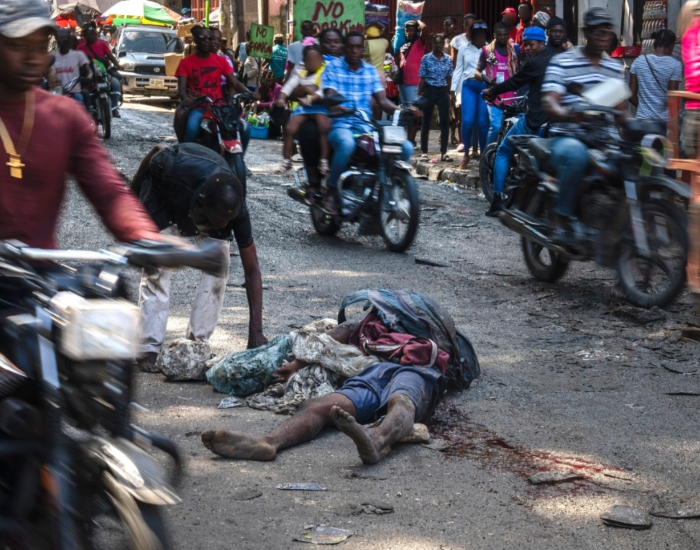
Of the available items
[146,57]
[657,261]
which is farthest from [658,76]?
[146,57]

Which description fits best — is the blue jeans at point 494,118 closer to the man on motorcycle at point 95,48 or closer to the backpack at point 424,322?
the backpack at point 424,322

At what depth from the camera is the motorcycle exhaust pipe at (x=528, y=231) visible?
7.45 m

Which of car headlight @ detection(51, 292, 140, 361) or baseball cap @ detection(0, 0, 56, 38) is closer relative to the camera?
car headlight @ detection(51, 292, 140, 361)

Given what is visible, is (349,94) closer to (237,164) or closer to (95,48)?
(237,164)

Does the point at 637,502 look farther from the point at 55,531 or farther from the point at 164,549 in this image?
the point at 55,531

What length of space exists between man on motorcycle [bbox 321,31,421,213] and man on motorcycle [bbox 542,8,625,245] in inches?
75.4

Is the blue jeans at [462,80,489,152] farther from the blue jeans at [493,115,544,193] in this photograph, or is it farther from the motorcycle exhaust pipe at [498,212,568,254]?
the motorcycle exhaust pipe at [498,212,568,254]

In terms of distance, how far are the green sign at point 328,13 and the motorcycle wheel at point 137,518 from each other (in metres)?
12.6

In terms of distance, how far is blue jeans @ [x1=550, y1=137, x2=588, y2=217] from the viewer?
23.5 ft

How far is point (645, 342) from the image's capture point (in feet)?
20.6

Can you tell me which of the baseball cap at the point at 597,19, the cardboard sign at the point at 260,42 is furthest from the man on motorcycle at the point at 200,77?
the cardboard sign at the point at 260,42

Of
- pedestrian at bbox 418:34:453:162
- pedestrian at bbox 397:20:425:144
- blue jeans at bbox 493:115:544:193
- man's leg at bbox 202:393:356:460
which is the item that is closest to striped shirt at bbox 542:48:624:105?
blue jeans at bbox 493:115:544:193

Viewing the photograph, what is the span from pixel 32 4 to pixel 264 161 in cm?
1273

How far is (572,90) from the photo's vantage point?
294 inches
